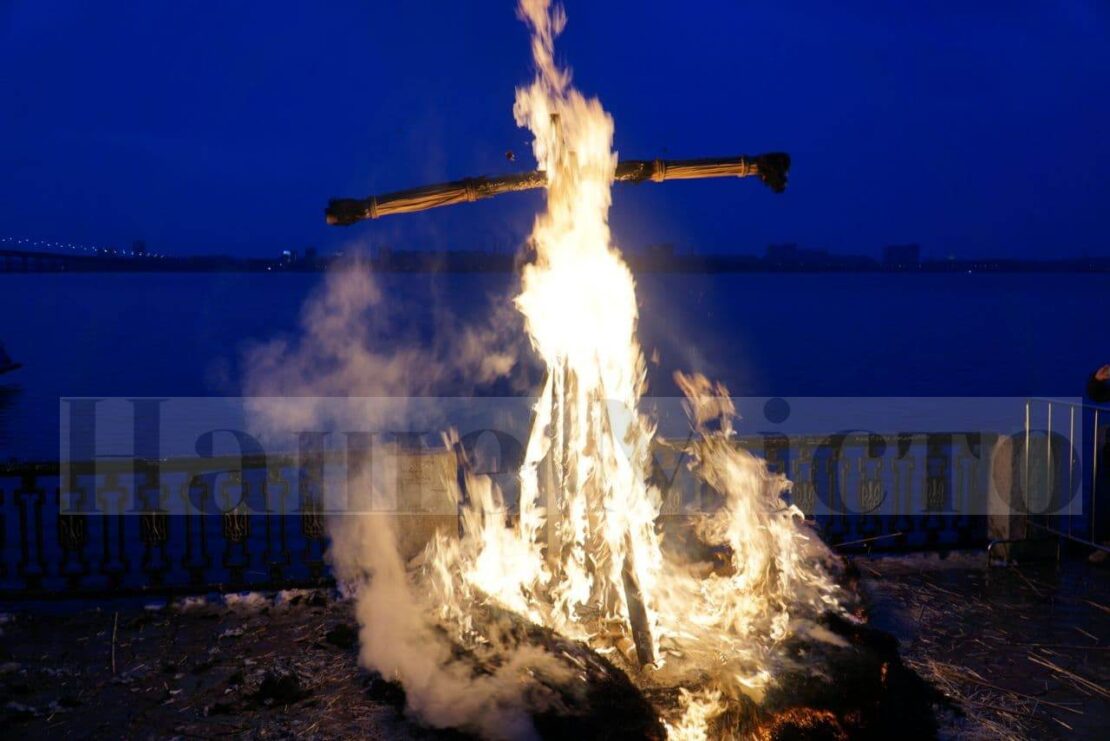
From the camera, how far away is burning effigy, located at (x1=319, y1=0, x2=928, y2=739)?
219 inches

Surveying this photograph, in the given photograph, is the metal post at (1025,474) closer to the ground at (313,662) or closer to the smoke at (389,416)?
the ground at (313,662)

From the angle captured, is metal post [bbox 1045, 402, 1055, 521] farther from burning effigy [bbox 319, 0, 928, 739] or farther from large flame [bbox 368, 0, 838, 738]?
large flame [bbox 368, 0, 838, 738]

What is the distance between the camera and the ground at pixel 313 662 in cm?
600

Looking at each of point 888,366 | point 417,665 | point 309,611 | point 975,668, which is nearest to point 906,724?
point 975,668

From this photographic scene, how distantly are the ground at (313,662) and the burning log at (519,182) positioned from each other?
Result: 343 cm

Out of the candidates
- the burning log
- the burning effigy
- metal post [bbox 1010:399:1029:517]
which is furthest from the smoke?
metal post [bbox 1010:399:1029:517]

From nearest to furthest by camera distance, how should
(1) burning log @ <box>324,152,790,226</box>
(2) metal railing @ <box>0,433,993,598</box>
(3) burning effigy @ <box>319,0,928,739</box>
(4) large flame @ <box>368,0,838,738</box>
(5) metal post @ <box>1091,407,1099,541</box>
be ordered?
(1) burning log @ <box>324,152,790,226</box> → (3) burning effigy @ <box>319,0,928,739</box> → (4) large flame @ <box>368,0,838,738</box> → (2) metal railing @ <box>0,433,993,598</box> → (5) metal post @ <box>1091,407,1099,541</box>

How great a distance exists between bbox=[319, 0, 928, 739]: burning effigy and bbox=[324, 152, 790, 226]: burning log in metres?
0.01

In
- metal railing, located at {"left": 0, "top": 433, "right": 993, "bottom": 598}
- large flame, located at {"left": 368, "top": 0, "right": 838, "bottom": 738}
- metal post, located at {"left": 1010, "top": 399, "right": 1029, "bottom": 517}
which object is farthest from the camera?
metal post, located at {"left": 1010, "top": 399, "right": 1029, "bottom": 517}

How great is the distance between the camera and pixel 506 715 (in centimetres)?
554

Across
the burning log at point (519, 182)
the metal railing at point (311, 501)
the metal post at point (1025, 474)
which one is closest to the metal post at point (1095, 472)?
the metal post at point (1025, 474)

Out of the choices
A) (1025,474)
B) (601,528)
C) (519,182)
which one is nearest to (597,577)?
(601,528)

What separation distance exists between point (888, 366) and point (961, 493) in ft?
180

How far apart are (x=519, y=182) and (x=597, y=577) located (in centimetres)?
311
